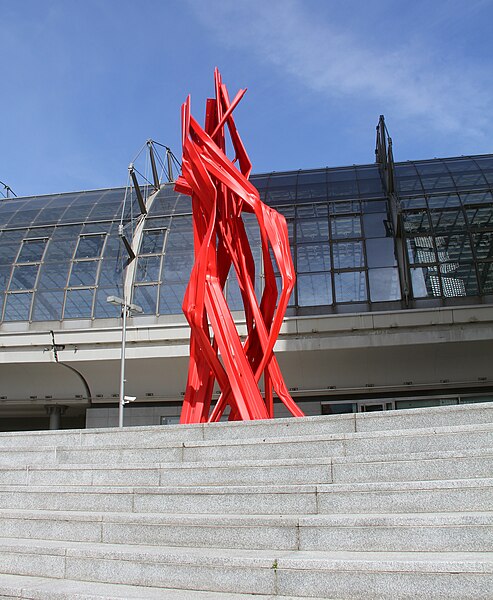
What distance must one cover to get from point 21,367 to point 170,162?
49.2 ft

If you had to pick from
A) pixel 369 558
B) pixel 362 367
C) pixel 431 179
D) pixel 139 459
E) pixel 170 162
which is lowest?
pixel 369 558

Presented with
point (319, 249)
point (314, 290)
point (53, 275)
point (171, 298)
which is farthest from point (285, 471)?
point (53, 275)

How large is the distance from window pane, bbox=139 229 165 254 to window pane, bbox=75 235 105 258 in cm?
203

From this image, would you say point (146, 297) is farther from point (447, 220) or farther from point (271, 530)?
point (271, 530)

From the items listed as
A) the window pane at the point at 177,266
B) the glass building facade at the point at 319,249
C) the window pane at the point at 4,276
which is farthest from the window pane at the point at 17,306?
the window pane at the point at 177,266

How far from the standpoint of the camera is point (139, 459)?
9203mm

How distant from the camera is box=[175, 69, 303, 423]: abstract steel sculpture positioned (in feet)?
41.5

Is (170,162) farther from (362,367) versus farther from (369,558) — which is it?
(369,558)

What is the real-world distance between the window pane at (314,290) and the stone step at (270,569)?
767 inches

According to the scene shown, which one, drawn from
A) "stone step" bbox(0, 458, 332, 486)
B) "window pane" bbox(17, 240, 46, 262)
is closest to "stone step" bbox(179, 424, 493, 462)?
"stone step" bbox(0, 458, 332, 486)

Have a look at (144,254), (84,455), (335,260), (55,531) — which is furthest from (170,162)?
(55,531)

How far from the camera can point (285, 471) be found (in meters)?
7.69

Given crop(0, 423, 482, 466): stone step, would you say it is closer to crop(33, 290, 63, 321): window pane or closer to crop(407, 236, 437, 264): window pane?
crop(33, 290, 63, 321): window pane

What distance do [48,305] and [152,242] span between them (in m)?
5.40
